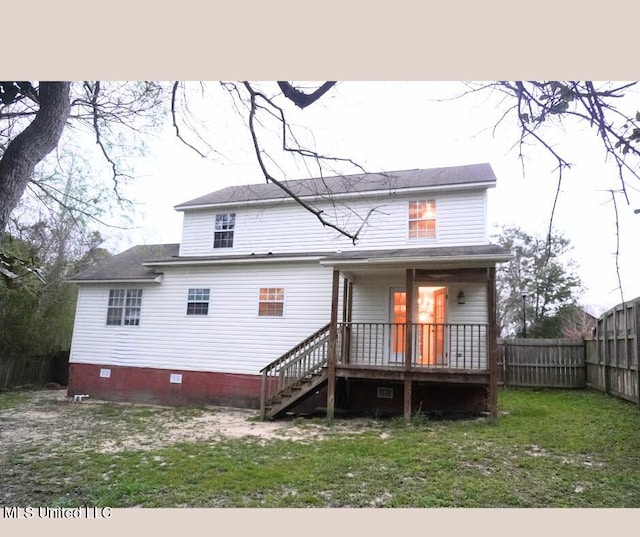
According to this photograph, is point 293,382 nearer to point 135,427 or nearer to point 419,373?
point 419,373

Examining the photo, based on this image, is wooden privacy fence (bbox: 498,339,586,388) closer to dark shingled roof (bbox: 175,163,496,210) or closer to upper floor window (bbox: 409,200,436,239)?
upper floor window (bbox: 409,200,436,239)

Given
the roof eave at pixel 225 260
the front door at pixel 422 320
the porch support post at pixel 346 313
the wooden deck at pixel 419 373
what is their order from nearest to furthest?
the wooden deck at pixel 419 373
the front door at pixel 422 320
the porch support post at pixel 346 313
the roof eave at pixel 225 260

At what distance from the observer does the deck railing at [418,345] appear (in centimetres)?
945

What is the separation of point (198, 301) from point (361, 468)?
7890 mm

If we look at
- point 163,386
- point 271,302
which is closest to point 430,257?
point 271,302

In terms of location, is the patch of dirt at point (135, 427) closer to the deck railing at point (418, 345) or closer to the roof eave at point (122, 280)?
the deck railing at point (418, 345)

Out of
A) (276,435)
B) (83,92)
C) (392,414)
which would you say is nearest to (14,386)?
(276,435)

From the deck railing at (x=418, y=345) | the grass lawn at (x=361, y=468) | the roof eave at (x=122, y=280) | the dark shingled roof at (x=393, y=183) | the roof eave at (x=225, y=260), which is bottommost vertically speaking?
the grass lawn at (x=361, y=468)

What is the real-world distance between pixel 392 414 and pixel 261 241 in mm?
5771

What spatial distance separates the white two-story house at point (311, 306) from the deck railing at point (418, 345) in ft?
0.12

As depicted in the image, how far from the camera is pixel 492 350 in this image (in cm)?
862

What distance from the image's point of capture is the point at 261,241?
12.2 metres

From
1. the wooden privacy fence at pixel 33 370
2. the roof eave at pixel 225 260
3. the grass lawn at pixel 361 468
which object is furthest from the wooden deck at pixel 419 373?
the wooden privacy fence at pixel 33 370

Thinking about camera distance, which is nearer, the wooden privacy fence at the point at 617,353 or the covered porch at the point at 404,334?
the covered porch at the point at 404,334
